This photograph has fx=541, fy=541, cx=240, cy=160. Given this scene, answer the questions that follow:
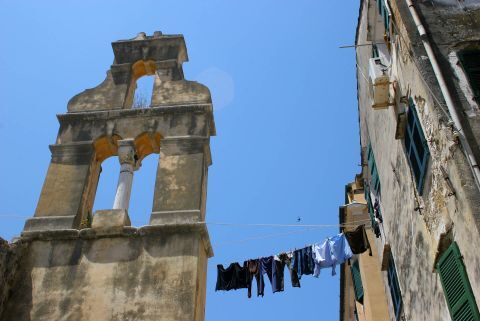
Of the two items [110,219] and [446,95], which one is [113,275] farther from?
[446,95]

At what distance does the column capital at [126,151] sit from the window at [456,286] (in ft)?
18.0

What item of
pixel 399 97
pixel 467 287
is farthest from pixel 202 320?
pixel 399 97

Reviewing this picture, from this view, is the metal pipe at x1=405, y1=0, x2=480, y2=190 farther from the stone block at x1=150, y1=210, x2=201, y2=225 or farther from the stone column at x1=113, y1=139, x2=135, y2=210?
the stone column at x1=113, y1=139, x2=135, y2=210

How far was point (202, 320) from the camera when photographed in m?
8.12

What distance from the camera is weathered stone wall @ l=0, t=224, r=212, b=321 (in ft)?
25.2

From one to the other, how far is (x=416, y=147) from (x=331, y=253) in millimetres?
4081

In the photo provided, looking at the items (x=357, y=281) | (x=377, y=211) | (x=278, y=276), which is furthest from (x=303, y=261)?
(x=357, y=281)

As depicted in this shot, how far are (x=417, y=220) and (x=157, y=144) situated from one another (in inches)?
193

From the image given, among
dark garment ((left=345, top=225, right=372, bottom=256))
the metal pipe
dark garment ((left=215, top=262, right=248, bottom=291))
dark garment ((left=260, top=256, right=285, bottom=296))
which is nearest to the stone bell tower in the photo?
dark garment ((left=215, top=262, right=248, bottom=291))

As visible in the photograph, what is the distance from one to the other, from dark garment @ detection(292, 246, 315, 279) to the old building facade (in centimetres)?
162

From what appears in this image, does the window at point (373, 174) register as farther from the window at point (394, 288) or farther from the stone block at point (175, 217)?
the stone block at point (175, 217)

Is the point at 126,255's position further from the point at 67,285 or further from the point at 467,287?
Answer: the point at 467,287

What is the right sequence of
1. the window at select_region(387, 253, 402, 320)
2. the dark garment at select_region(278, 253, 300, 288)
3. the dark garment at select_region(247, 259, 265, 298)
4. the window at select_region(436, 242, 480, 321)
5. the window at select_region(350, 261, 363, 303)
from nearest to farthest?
the window at select_region(436, 242, 480, 321), the window at select_region(387, 253, 402, 320), the dark garment at select_region(247, 259, 265, 298), the dark garment at select_region(278, 253, 300, 288), the window at select_region(350, 261, 363, 303)

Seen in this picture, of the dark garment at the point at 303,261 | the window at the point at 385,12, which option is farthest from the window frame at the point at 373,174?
the window at the point at 385,12
